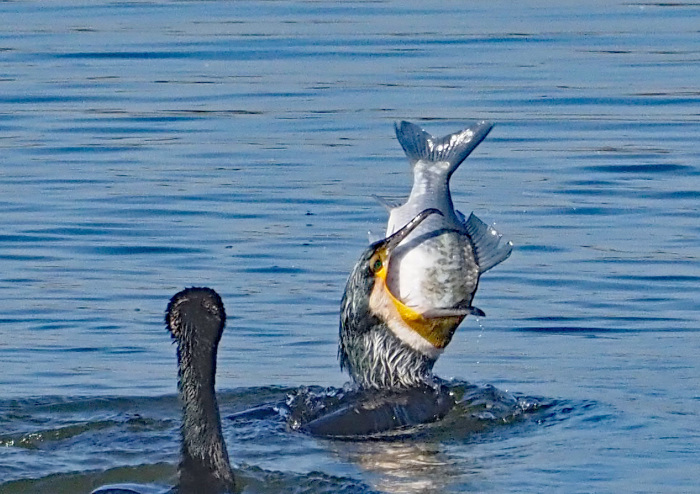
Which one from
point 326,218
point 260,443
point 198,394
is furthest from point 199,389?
point 326,218

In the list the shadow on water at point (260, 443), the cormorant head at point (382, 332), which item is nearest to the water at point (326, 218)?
the shadow on water at point (260, 443)

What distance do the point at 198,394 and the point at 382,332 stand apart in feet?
6.86

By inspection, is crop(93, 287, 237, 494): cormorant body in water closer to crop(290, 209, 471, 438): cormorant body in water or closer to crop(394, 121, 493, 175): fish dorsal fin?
crop(290, 209, 471, 438): cormorant body in water

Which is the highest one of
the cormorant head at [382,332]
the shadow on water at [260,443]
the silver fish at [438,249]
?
the silver fish at [438,249]

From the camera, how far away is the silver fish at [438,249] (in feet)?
27.2

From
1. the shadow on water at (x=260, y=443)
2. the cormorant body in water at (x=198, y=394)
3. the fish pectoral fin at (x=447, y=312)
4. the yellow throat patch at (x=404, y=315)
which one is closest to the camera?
the cormorant body in water at (x=198, y=394)

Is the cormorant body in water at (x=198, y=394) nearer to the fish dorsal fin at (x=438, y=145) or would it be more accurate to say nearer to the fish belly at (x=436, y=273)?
the fish belly at (x=436, y=273)

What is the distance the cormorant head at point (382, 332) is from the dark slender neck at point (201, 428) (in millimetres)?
1871

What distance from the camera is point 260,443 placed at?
7.98 metres

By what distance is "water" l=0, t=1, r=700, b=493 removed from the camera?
795cm

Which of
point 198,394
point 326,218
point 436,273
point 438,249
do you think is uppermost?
point 326,218

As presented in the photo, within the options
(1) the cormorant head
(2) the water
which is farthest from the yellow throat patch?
(2) the water

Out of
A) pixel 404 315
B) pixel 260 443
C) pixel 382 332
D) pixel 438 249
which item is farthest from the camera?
pixel 382 332

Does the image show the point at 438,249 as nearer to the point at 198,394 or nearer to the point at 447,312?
the point at 447,312
